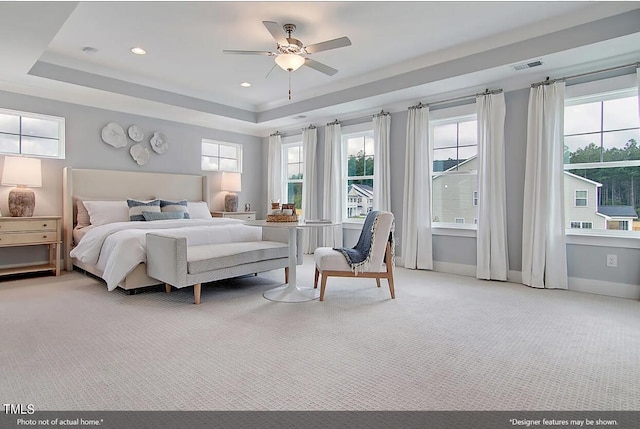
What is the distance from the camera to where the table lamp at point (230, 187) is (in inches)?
267

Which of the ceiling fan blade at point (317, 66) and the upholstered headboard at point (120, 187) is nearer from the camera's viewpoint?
the ceiling fan blade at point (317, 66)

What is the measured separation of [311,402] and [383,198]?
4160mm

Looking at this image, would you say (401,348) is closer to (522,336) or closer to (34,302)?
(522,336)

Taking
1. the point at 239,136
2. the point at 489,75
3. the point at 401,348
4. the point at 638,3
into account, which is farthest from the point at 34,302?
the point at 638,3

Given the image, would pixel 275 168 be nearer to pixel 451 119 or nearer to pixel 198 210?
pixel 198 210

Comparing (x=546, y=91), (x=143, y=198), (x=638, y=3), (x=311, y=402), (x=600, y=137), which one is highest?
Answer: (x=638, y=3)

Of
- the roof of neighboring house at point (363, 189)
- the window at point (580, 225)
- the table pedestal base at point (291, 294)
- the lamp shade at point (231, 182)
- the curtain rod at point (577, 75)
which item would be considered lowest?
the table pedestal base at point (291, 294)

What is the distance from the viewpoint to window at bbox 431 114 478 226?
500cm

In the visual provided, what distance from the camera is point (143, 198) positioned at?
229 inches

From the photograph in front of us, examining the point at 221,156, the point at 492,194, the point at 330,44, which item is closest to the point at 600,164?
the point at 492,194

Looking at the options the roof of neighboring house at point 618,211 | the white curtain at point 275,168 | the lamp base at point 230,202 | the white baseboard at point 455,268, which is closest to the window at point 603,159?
the roof of neighboring house at point 618,211

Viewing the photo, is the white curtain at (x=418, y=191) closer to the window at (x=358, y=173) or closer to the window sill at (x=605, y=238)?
the window at (x=358, y=173)

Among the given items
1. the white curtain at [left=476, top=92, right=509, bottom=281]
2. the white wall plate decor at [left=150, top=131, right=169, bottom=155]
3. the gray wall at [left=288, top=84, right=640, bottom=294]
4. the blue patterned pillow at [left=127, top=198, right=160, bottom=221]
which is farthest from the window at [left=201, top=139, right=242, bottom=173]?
the white curtain at [left=476, top=92, right=509, bottom=281]

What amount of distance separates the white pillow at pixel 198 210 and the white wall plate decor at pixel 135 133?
1267mm
